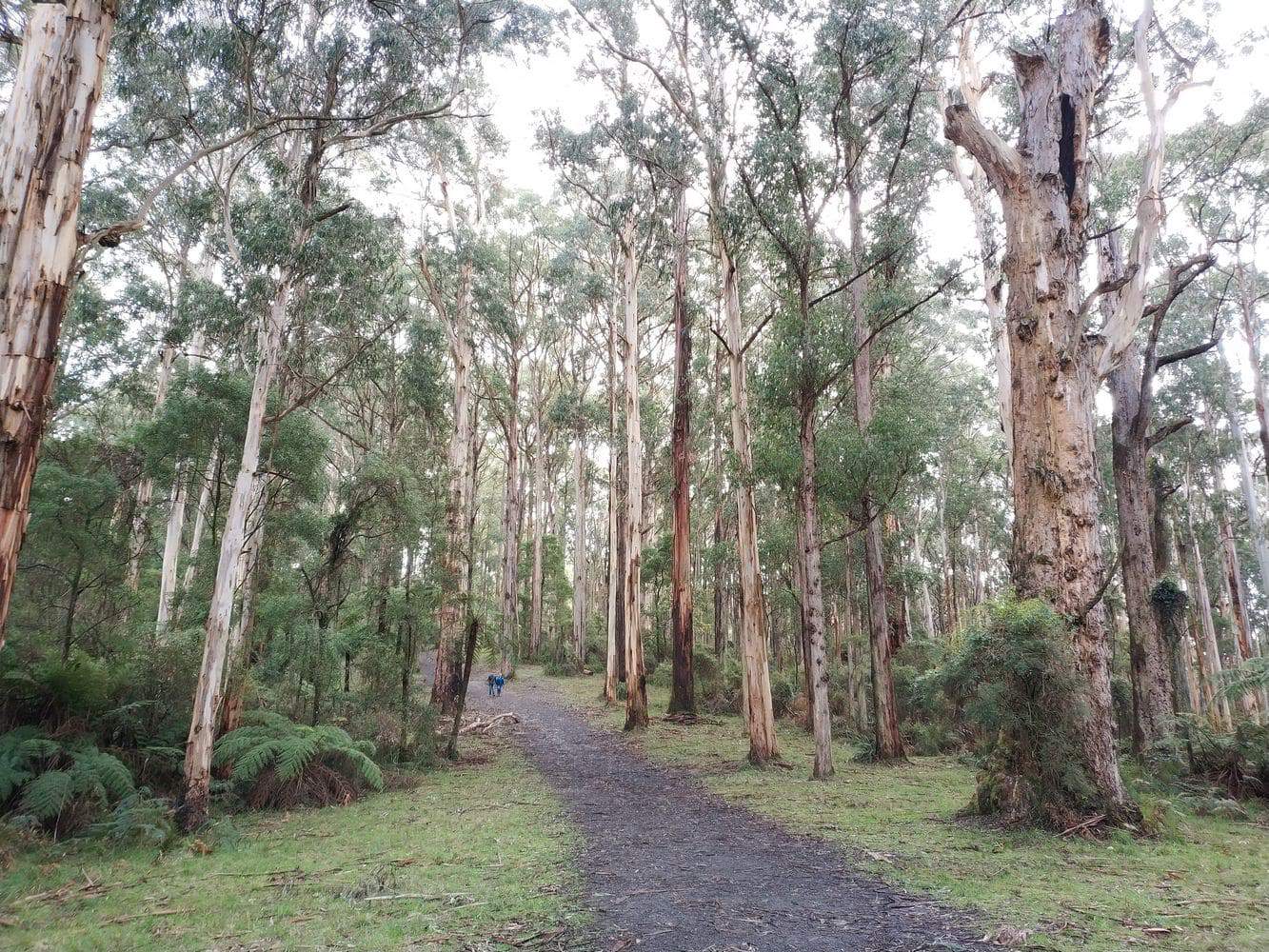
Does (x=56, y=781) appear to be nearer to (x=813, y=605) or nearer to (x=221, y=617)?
(x=221, y=617)

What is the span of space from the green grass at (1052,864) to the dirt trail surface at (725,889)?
14.0 inches

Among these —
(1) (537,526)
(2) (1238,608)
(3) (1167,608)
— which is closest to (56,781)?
(3) (1167,608)

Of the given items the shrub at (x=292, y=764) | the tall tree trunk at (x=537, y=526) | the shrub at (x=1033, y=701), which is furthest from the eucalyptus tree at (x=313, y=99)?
the tall tree trunk at (x=537, y=526)

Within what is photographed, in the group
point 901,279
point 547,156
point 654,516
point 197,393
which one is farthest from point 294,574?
point 654,516

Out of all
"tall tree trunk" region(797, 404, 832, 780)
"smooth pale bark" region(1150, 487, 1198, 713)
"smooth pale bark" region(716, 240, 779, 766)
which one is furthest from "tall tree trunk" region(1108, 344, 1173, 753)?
"smooth pale bark" region(716, 240, 779, 766)

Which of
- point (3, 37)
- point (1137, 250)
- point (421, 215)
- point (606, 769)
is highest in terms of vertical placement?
point (421, 215)

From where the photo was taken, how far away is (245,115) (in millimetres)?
10680

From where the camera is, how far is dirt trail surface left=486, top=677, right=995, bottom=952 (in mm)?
3979

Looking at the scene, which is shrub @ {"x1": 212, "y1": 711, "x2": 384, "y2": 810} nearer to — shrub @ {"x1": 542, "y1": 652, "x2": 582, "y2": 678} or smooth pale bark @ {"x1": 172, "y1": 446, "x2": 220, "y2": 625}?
smooth pale bark @ {"x1": 172, "y1": 446, "x2": 220, "y2": 625}

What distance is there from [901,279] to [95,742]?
15.0 meters

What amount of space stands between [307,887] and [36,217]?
468cm

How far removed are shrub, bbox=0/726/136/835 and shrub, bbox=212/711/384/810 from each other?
1238 mm

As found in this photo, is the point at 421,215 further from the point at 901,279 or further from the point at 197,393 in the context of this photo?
the point at 901,279

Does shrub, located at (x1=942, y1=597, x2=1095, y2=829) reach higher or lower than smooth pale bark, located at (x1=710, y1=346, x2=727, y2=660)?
lower
